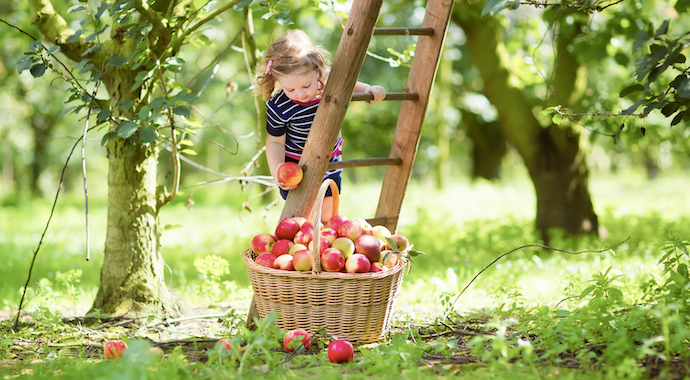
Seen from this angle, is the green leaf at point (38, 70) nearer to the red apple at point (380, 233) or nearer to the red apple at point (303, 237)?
the red apple at point (303, 237)

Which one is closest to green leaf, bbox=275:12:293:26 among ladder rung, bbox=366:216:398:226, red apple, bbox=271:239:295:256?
red apple, bbox=271:239:295:256

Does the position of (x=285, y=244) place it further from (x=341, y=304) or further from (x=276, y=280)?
(x=341, y=304)

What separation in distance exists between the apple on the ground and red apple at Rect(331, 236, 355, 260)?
0.79ft

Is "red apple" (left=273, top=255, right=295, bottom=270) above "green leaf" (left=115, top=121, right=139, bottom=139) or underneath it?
underneath

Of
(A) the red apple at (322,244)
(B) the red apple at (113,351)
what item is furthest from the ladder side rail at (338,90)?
(B) the red apple at (113,351)

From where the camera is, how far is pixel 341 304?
2.48 m

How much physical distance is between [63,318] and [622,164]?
34915 millimetres

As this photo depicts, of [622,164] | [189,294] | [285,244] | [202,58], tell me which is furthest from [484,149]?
[622,164]

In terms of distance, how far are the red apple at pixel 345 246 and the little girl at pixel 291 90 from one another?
1.39 ft

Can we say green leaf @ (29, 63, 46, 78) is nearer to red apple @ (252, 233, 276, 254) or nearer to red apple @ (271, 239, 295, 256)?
red apple @ (252, 233, 276, 254)

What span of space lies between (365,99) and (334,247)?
83cm

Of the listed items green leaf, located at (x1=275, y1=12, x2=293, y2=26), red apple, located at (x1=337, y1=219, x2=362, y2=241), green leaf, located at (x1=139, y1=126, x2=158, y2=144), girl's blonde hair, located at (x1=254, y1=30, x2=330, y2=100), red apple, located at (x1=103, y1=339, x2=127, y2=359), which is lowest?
red apple, located at (x1=103, y1=339, x2=127, y2=359)

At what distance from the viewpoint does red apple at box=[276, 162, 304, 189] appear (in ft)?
8.73

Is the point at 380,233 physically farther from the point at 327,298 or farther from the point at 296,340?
the point at 296,340
